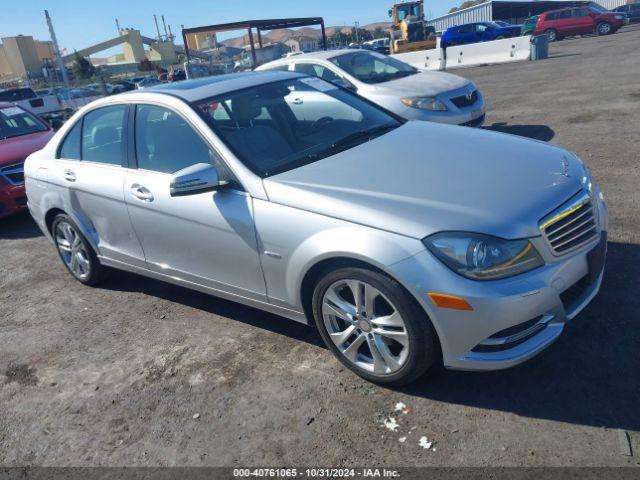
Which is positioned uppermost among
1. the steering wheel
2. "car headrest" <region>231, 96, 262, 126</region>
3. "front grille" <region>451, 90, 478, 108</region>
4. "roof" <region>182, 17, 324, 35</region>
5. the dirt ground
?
"roof" <region>182, 17, 324, 35</region>

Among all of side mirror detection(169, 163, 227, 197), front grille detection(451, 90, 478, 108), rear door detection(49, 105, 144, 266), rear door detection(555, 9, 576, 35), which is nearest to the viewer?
side mirror detection(169, 163, 227, 197)

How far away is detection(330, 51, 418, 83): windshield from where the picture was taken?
885cm

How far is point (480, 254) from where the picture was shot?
2725 millimetres

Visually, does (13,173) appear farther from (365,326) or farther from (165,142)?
(365,326)

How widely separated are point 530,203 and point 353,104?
6.55 feet

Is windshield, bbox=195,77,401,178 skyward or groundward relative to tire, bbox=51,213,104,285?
Result: skyward

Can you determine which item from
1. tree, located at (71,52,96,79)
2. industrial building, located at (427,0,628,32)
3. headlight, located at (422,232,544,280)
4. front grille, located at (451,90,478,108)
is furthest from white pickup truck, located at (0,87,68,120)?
industrial building, located at (427,0,628,32)

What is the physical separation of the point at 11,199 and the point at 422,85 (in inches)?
232

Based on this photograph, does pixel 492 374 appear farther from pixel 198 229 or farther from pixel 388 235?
pixel 198 229

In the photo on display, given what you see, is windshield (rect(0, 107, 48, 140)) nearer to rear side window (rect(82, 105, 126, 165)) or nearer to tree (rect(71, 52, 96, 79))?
rear side window (rect(82, 105, 126, 165))

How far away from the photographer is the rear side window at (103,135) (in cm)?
432

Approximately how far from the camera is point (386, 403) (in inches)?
121

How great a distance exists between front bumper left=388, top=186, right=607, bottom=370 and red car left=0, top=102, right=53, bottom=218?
633cm

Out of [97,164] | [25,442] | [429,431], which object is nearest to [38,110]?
[97,164]
